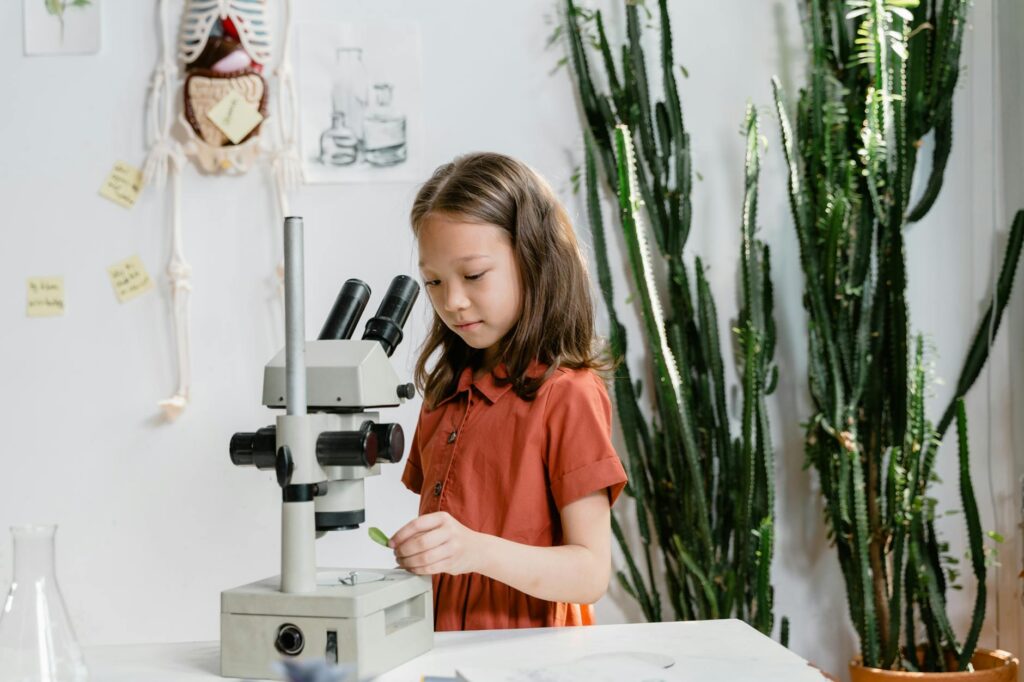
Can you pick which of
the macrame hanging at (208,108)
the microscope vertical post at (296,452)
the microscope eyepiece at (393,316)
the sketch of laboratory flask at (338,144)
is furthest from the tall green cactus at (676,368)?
the microscope vertical post at (296,452)

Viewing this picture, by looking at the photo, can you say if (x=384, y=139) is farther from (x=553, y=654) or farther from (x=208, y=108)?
(x=553, y=654)

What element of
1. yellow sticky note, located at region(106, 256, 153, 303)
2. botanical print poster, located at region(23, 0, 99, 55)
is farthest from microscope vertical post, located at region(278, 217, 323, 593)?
botanical print poster, located at region(23, 0, 99, 55)

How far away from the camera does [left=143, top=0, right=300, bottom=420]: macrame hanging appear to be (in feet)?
7.66

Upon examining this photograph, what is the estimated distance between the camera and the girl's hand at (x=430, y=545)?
1060 millimetres

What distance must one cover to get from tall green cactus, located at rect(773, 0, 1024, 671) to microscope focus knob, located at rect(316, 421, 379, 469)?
137 cm

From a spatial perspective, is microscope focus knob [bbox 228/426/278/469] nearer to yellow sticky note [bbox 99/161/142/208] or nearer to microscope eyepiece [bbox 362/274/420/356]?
microscope eyepiece [bbox 362/274/420/356]

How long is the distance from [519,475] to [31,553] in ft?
2.02

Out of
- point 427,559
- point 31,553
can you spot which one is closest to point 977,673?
point 427,559

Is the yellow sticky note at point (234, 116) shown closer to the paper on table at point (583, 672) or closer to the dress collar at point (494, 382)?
the dress collar at point (494, 382)

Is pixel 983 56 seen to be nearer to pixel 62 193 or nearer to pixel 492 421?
pixel 492 421

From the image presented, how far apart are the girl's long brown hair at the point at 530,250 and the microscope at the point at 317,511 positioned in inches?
13.5

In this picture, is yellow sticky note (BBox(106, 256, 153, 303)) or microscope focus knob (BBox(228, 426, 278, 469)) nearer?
microscope focus knob (BBox(228, 426, 278, 469))

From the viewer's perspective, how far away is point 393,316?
1146 millimetres

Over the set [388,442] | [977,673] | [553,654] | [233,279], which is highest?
[233,279]
